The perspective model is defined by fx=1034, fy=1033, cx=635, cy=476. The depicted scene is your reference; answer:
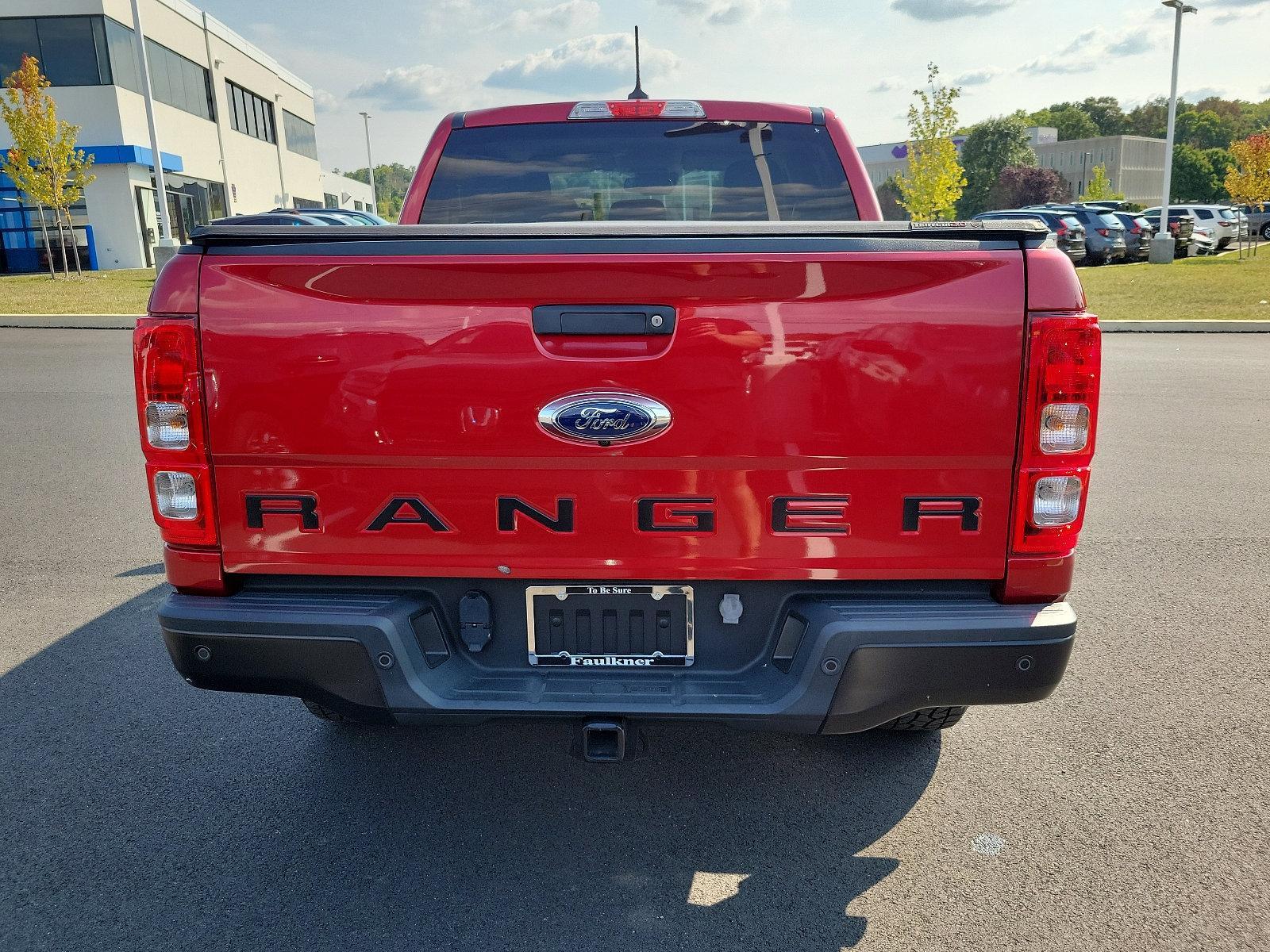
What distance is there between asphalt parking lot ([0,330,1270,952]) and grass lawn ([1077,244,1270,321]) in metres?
15.0

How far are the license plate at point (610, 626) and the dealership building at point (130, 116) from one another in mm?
34500

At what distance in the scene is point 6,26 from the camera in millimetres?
33781

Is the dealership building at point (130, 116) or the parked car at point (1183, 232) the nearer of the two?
the dealership building at point (130, 116)

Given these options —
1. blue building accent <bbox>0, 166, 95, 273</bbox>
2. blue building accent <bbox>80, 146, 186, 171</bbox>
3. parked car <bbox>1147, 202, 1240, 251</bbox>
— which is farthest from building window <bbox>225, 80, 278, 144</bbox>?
parked car <bbox>1147, 202, 1240, 251</bbox>

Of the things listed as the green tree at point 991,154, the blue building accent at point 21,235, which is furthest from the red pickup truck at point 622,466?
the green tree at point 991,154

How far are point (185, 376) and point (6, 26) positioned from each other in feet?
130

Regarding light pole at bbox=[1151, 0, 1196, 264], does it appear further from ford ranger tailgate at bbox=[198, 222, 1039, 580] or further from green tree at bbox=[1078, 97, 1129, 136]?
green tree at bbox=[1078, 97, 1129, 136]

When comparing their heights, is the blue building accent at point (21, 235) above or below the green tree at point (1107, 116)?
below

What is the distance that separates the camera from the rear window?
3898 mm

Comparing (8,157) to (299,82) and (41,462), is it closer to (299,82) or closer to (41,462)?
(41,462)

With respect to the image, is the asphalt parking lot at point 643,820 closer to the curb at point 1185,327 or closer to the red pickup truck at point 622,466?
the red pickup truck at point 622,466

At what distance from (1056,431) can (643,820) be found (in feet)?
5.25

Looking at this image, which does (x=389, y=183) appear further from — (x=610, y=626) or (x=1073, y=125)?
(x=610, y=626)

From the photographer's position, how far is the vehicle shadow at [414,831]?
2.53m
